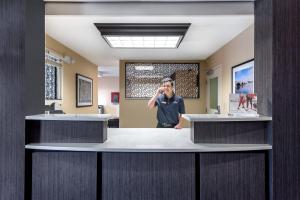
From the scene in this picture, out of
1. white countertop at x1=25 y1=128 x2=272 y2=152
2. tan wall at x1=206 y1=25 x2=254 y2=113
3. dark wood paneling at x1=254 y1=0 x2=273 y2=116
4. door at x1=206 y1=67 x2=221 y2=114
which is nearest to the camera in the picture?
white countertop at x1=25 y1=128 x2=272 y2=152

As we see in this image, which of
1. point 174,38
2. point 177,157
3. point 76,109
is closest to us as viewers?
point 177,157

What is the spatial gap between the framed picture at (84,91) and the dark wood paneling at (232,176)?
3.90 metres

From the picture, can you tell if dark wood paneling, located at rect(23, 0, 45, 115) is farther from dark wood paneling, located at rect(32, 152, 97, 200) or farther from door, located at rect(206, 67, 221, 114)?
door, located at rect(206, 67, 221, 114)

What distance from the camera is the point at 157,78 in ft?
20.1

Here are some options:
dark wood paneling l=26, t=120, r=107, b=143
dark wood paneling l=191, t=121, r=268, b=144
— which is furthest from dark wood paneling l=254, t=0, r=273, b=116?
dark wood paneling l=26, t=120, r=107, b=143

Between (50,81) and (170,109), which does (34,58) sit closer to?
(50,81)

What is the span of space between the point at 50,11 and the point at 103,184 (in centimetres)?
176

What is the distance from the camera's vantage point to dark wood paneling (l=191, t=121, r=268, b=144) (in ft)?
6.17

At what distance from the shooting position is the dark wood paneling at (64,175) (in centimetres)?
177

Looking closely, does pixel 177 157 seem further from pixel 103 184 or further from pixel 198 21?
pixel 198 21

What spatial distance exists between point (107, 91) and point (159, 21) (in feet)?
24.7

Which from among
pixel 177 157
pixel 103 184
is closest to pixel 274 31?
pixel 177 157

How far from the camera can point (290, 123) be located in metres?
1.79

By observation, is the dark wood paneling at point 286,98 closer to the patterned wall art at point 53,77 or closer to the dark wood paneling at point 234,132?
the dark wood paneling at point 234,132
